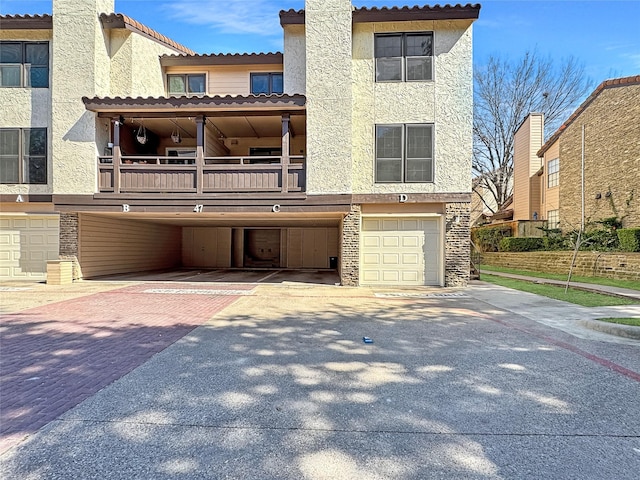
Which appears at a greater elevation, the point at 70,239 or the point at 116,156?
the point at 116,156

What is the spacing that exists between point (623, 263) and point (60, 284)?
21.1 metres

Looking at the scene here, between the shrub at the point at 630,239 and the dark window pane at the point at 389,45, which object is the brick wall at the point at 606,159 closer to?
the shrub at the point at 630,239

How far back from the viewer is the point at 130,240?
16.3m

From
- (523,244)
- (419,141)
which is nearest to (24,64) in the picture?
(419,141)

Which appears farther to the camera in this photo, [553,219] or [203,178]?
[553,219]

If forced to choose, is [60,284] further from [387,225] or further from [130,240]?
[387,225]

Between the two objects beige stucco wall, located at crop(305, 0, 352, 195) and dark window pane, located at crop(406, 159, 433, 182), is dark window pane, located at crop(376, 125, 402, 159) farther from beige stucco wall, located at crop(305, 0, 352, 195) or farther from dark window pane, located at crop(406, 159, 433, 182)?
beige stucco wall, located at crop(305, 0, 352, 195)

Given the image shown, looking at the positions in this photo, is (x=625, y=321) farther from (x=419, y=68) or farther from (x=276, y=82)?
(x=276, y=82)

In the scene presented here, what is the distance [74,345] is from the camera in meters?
5.43

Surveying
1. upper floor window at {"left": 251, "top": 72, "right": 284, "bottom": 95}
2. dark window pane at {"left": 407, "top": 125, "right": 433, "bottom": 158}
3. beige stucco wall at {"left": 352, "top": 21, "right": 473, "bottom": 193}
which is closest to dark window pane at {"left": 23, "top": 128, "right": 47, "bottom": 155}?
upper floor window at {"left": 251, "top": 72, "right": 284, "bottom": 95}

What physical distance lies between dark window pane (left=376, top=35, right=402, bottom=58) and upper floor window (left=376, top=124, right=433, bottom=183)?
2.64 meters

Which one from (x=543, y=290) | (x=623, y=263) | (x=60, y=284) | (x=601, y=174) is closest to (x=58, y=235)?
(x=60, y=284)

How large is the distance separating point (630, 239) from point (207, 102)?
672 inches

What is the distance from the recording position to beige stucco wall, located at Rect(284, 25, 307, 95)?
1312 centimetres
